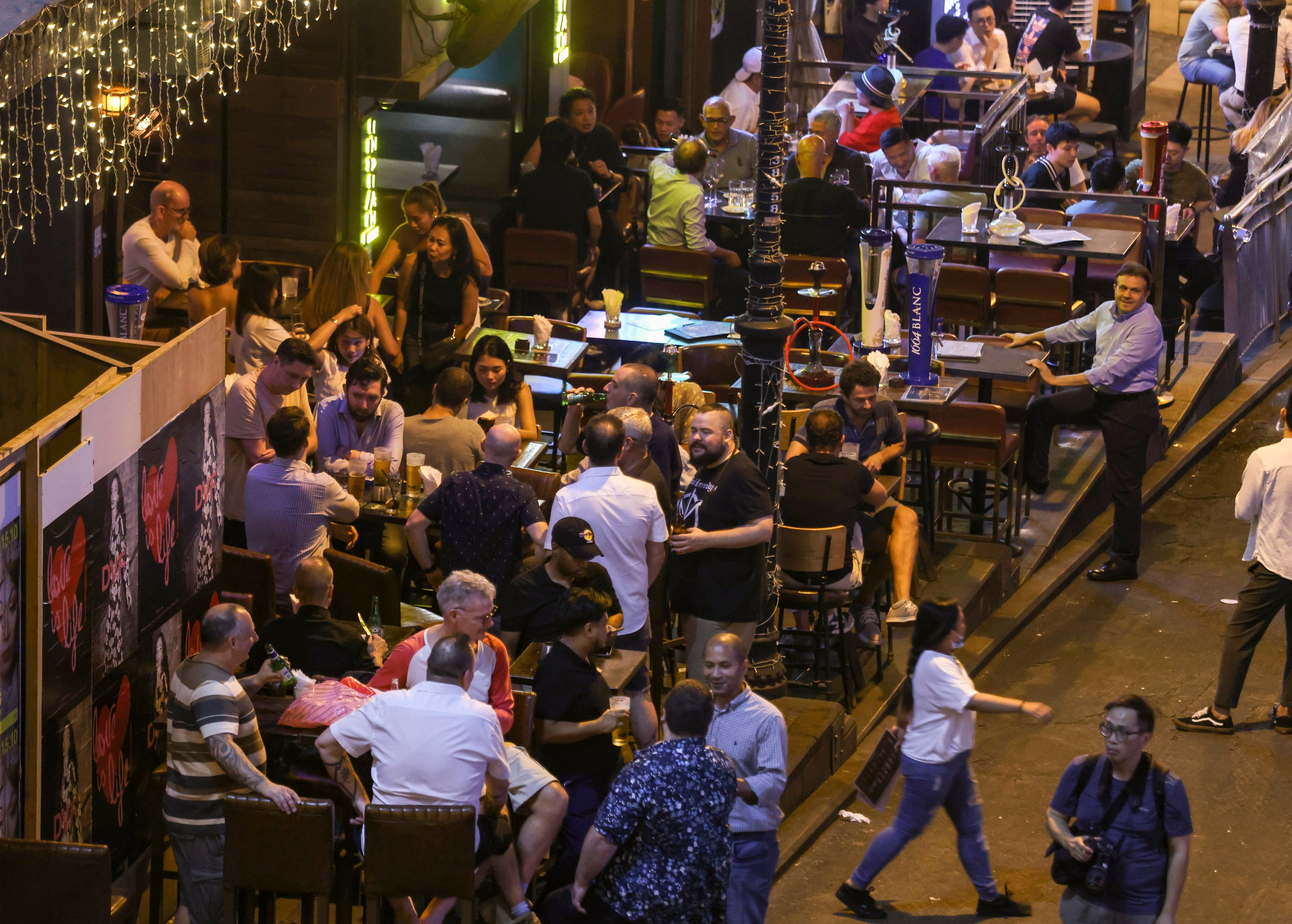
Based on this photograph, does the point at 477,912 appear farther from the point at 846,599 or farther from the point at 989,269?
the point at 989,269

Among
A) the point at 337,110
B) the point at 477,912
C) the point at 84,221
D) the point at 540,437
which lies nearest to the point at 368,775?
the point at 477,912

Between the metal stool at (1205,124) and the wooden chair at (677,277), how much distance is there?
764 centimetres

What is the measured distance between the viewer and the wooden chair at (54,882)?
5.20 m

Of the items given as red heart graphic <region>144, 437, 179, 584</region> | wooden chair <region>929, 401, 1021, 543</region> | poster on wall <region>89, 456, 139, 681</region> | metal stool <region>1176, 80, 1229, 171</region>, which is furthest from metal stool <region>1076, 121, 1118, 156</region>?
poster on wall <region>89, 456, 139, 681</region>

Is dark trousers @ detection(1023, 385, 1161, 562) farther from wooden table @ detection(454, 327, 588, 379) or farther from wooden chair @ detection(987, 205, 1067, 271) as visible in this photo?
wooden table @ detection(454, 327, 588, 379)

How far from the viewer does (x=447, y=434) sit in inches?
326

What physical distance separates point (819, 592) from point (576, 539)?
2026 millimetres

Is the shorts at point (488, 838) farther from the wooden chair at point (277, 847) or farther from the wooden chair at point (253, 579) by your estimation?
the wooden chair at point (253, 579)

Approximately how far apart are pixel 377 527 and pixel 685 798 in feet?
10.6

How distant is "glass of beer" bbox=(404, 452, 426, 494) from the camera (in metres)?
8.15

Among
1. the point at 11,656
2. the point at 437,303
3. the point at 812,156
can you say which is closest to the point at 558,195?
the point at 812,156

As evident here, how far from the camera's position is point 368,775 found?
6.30 m

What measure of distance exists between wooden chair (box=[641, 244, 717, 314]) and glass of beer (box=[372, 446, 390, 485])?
4.36 metres

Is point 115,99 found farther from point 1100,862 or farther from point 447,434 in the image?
point 1100,862
